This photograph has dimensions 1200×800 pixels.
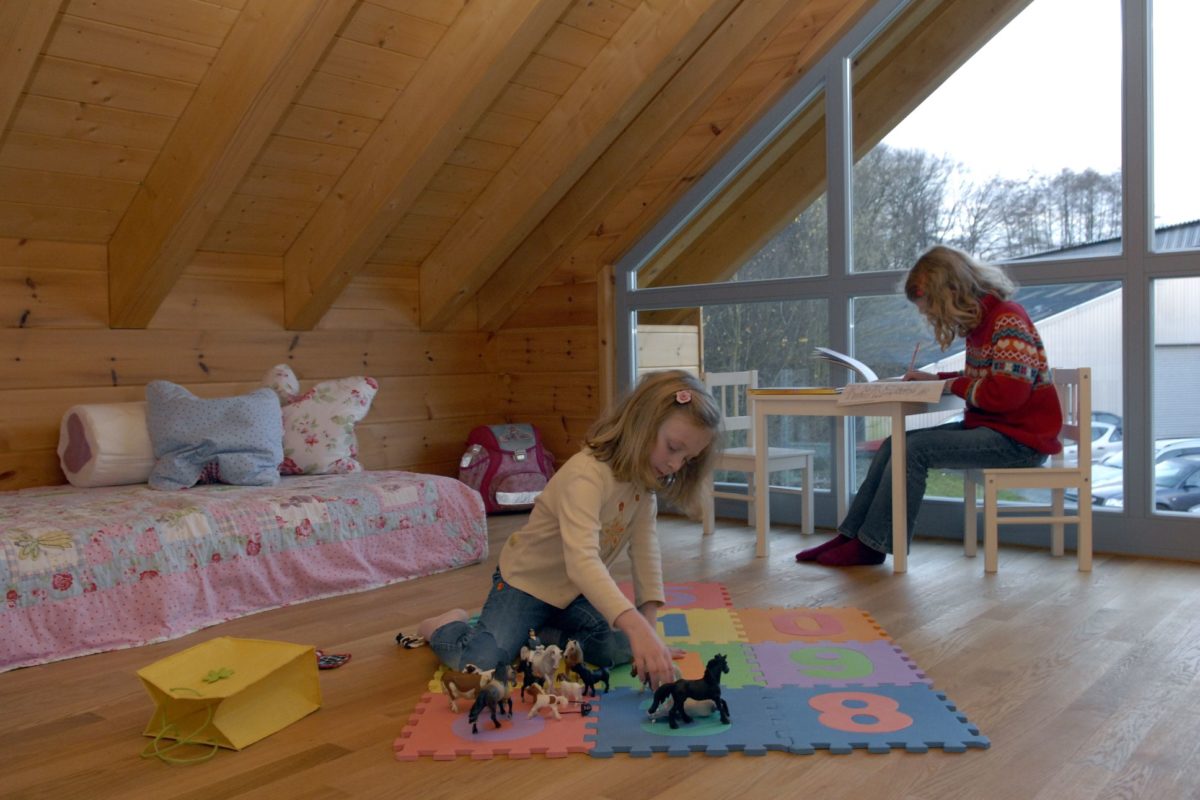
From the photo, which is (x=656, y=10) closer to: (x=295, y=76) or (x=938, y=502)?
(x=295, y=76)

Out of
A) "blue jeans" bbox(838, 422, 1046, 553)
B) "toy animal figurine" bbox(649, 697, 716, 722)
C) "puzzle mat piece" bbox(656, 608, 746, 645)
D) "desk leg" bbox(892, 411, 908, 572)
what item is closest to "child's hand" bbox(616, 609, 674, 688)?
"toy animal figurine" bbox(649, 697, 716, 722)

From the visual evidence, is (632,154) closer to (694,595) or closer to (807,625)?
(694,595)

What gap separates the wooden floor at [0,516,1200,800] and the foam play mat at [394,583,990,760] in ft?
0.12

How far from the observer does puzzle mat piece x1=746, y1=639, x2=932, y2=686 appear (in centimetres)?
221

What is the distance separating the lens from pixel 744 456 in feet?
12.7

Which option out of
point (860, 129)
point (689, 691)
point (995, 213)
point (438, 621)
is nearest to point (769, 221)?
point (860, 129)

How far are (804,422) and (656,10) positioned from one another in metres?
1.60

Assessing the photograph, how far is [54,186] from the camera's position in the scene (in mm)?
3354

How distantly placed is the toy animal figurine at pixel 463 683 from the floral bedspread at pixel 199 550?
1042mm

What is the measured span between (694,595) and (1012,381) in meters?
1.16

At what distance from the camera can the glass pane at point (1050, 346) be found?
11.6ft

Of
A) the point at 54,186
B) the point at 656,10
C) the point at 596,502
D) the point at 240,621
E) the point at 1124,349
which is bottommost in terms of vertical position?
the point at 240,621

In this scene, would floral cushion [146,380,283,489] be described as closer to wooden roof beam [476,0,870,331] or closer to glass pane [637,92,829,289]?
wooden roof beam [476,0,870,331]

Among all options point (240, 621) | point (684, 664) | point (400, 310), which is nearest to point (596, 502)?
point (684, 664)
